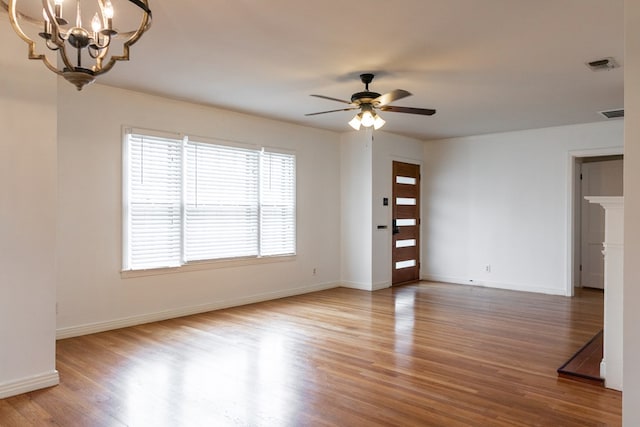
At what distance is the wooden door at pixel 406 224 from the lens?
7.64 meters

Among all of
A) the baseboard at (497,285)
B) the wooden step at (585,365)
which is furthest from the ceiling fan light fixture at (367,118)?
the baseboard at (497,285)

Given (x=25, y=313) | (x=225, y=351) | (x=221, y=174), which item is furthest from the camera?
(x=221, y=174)

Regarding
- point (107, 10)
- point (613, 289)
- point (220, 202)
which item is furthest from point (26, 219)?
point (613, 289)

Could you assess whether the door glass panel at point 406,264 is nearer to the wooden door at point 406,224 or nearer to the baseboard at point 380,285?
the wooden door at point 406,224

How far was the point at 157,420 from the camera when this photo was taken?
2670mm

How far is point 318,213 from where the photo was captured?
23.4ft

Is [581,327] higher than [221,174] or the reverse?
the reverse

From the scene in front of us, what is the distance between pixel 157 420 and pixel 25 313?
132cm

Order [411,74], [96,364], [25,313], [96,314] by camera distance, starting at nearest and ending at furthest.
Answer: [25,313]
[96,364]
[411,74]
[96,314]

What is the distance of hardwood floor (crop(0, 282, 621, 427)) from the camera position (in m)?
2.75

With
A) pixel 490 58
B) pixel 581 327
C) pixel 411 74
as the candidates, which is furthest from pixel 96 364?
pixel 581 327

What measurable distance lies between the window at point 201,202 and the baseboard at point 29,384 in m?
1.77

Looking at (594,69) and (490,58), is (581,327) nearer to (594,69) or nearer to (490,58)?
(594,69)

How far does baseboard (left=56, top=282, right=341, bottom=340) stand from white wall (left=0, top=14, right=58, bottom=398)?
1.30 m
